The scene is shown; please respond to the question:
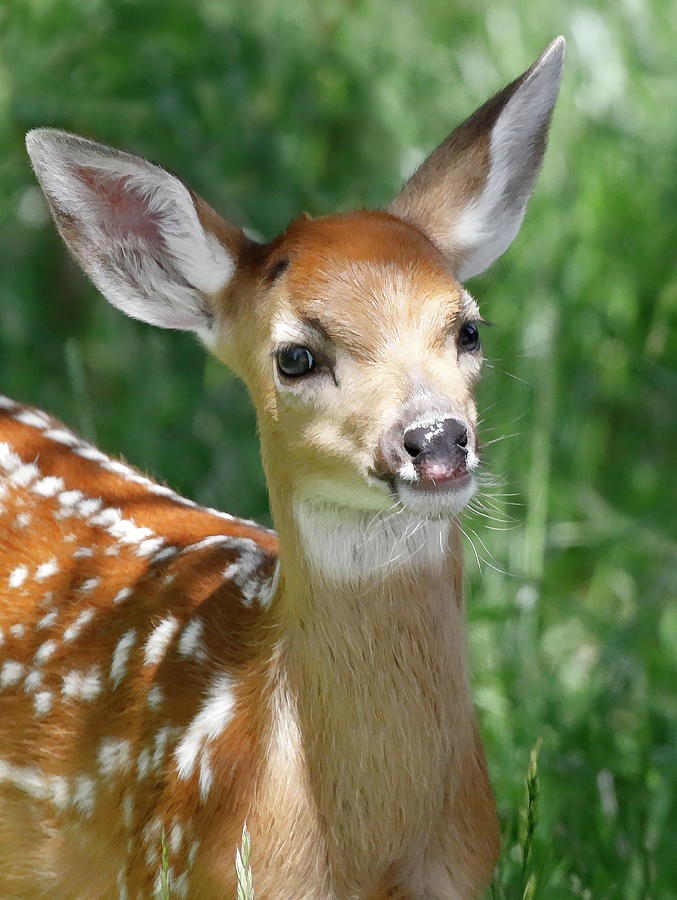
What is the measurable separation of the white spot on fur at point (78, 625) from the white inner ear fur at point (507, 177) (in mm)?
1108

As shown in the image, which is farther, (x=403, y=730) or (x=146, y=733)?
(x=146, y=733)

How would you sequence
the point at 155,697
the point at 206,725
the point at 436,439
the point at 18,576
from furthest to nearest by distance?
the point at 18,576, the point at 155,697, the point at 206,725, the point at 436,439

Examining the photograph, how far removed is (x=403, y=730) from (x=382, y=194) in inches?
113

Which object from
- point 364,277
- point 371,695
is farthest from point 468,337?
point 371,695

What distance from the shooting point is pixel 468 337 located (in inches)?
120

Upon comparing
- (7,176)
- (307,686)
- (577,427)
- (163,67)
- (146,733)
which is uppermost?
(163,67)

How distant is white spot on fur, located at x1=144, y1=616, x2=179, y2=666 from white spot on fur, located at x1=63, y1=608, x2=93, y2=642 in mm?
230

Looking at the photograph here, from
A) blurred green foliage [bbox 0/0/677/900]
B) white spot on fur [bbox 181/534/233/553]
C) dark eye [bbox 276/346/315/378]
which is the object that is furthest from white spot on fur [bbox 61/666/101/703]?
blurred green foliage [bbox 0/0/677/900]

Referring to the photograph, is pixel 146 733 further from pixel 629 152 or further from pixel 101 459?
pixel 629 152

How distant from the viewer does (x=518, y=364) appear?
5.04m

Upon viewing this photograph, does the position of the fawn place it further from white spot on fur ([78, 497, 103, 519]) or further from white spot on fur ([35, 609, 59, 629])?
white spot on fur ([78, 497, 103, 519])

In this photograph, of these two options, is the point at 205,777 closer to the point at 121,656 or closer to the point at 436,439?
the point at 121,656

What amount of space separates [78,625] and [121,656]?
0.18 m

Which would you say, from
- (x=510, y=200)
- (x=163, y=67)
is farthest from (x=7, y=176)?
(x=510, y=200)
